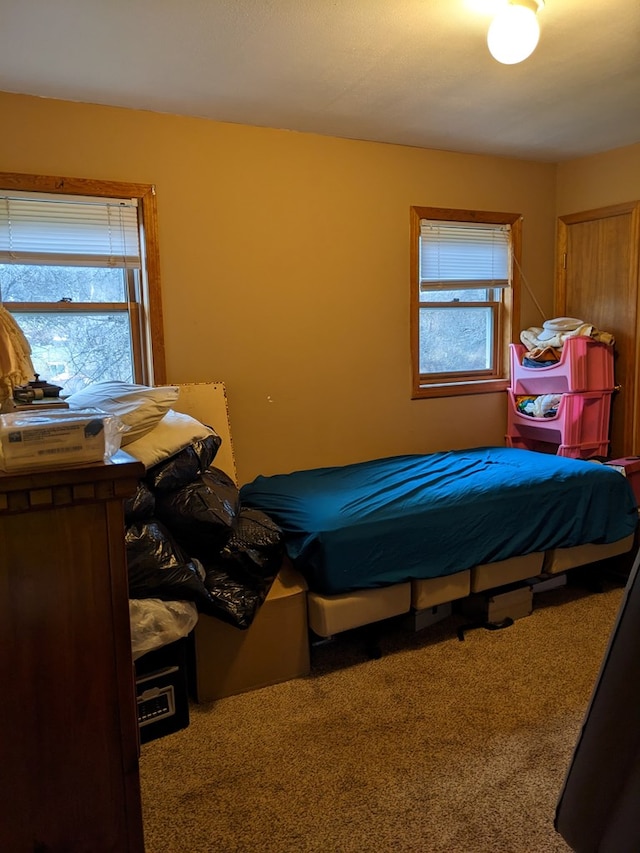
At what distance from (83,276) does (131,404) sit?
1.02 metres

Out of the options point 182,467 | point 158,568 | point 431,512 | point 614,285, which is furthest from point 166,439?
point 614,285

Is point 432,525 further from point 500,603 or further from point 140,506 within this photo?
point 140,506

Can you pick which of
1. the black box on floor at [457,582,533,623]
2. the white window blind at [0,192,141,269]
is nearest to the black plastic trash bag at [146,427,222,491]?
the white window blind at [0,192,141,269]

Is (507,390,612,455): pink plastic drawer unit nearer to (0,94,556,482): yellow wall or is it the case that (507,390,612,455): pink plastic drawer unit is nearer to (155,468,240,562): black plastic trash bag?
(0,94,556,482): yellow wall

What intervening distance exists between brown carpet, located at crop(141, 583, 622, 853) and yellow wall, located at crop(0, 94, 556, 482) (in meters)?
1.35

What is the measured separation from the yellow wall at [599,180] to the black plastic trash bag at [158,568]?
11.2 feet

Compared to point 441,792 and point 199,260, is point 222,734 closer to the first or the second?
point 441,792

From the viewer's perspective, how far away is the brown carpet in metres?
1.67

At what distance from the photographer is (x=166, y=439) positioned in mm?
2262

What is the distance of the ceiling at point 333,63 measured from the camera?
6.75 feet

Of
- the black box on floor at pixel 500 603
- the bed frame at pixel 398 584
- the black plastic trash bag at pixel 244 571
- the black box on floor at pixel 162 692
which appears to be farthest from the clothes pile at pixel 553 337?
the black box on floor at pixel 162 692

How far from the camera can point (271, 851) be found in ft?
5.31

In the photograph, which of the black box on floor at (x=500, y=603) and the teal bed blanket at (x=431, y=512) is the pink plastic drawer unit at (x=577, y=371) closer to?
the teal bed blanket at (x=431, y=512)

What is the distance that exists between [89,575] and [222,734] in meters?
1.39
